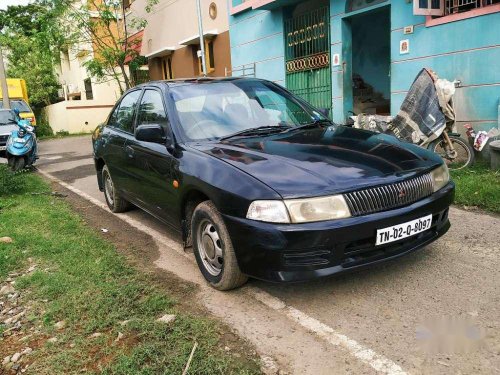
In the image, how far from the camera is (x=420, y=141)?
691 centimetres

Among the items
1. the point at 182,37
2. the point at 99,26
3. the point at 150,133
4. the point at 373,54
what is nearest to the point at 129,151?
the point at 150,133

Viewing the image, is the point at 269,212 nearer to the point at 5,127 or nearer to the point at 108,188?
the point at 108,188

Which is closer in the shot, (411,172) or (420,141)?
(411,172)

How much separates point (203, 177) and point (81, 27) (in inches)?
663

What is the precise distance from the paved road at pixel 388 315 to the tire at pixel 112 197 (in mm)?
2041

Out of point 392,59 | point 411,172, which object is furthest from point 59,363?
point 392,59

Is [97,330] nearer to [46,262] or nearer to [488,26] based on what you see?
[46,262]

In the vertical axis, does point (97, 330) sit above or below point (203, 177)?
below

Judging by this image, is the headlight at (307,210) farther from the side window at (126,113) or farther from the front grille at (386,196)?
the side window at (126,113)

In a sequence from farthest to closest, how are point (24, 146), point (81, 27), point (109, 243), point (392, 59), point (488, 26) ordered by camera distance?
1. point (81, 27)
2. point (24, 146)
3. point (392, 59)
4. point (488, 26)
5. point (109, 243)

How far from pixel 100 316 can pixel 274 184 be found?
151cm

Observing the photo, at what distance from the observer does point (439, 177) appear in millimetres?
3512

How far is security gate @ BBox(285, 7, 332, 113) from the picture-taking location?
392 inches

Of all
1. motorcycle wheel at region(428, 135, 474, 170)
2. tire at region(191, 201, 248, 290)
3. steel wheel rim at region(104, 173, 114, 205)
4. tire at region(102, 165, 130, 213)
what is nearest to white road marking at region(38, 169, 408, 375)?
tire at region(191, 201, 248, 290)
